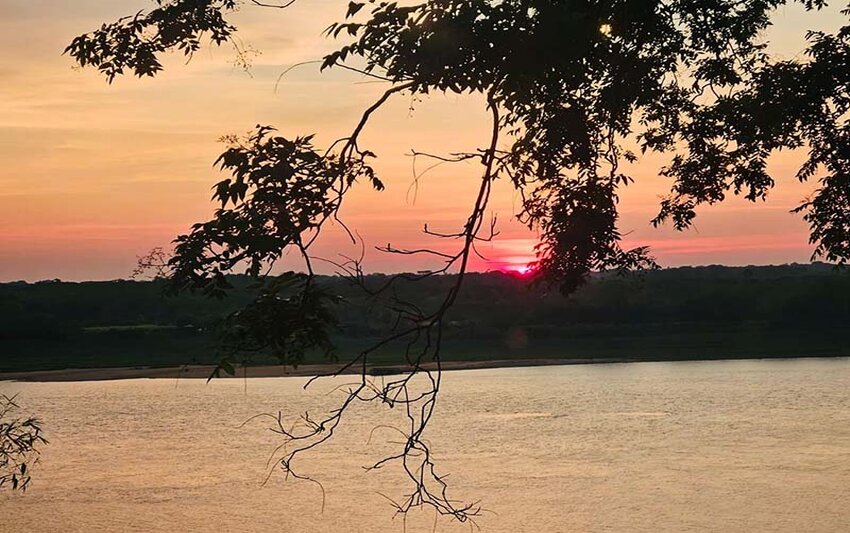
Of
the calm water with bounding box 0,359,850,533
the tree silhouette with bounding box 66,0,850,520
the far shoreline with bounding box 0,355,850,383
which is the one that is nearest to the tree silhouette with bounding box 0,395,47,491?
the calm water with bounding box 0,359,850,533

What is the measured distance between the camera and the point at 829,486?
22.4 meters

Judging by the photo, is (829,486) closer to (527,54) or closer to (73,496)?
(73,496)

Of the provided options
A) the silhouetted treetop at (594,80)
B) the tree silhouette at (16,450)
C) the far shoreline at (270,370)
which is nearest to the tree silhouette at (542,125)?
the silhouetted treetop at (594,80)

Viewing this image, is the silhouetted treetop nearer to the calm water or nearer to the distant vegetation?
the calm water

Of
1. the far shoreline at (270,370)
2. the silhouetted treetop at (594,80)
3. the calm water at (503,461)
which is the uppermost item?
the silhouetted treetop at (594,80)

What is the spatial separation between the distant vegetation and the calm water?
12720mm

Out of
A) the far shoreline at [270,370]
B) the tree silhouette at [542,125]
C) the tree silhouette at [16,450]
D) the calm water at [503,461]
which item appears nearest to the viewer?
the tree silhouette at [542,125]

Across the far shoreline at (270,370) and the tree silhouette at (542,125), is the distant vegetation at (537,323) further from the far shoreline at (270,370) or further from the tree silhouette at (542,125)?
the tree silhouette at (542,125)

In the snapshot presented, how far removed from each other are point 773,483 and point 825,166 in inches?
527

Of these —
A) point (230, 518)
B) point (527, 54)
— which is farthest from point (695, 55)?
point (230, 518)

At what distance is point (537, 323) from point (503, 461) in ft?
133

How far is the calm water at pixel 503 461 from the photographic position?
66.8 feet

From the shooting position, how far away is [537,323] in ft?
220

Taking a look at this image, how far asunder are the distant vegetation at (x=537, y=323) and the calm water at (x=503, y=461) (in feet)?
41.7
